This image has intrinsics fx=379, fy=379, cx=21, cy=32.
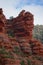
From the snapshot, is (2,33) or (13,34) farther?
(13,34)

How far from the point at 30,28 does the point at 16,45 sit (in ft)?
25.0

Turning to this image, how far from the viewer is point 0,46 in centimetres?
5875

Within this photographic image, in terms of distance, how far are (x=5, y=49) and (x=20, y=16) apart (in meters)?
18.0

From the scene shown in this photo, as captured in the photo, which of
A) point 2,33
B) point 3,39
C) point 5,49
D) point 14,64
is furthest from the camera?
point 2,33

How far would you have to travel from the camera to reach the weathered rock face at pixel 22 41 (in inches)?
2450

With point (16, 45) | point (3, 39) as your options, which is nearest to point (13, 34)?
point (16, 45)

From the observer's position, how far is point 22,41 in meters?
71.0

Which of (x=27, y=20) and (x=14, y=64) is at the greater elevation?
(x=27, y=20)

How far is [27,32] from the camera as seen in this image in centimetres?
7431

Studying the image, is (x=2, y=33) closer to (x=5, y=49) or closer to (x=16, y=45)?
(x=16, y=45)

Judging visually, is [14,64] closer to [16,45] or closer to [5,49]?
[5,49]

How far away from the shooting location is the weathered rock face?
62.2m

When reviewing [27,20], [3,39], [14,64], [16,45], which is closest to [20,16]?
[27,20]

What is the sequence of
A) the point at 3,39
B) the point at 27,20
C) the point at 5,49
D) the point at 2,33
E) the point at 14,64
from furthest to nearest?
the point at 27,20 → the point at 2,33 → the point at 3,39 → the point at 5,49 → the point at 14,64
